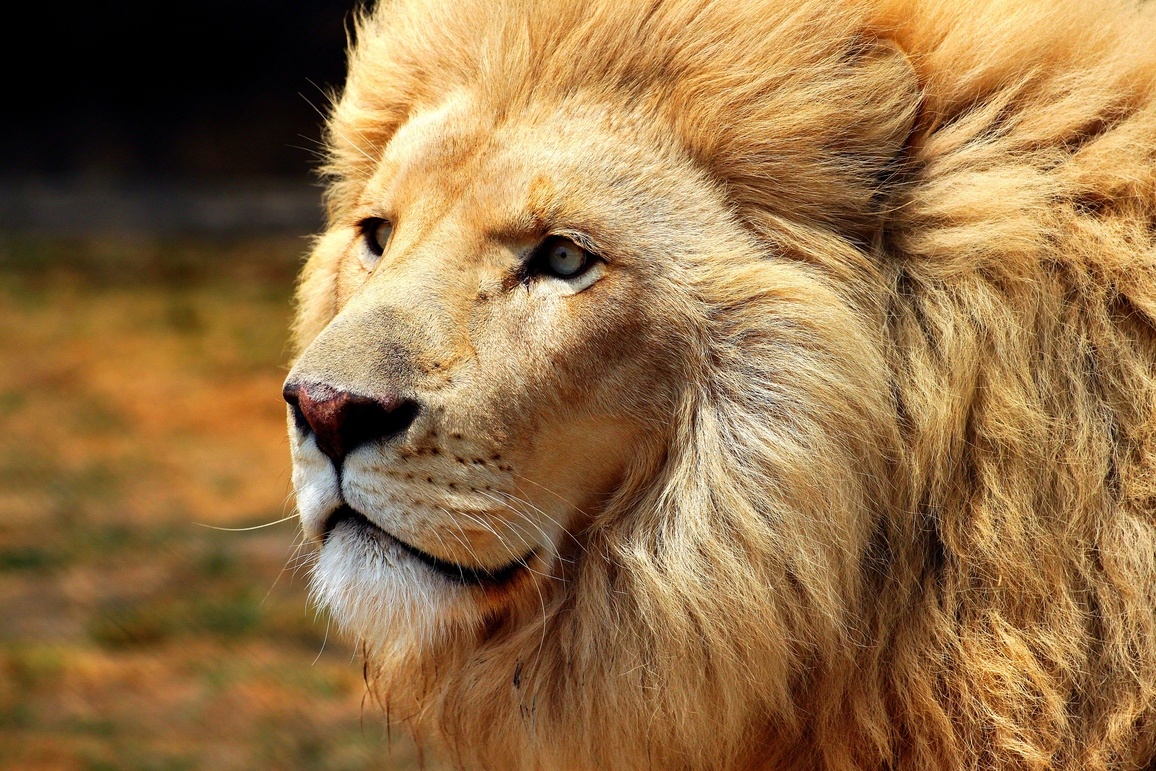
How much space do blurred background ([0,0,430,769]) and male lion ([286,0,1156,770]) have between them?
1.47 feet

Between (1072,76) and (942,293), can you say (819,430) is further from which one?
(1072,76)

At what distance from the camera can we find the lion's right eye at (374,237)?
228cm

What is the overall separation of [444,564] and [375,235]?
66cm

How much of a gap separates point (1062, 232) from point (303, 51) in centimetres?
711

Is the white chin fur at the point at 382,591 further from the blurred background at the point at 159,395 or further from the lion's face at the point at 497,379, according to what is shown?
the blurred background at the point at 159,395

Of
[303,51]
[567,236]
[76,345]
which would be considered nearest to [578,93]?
[567,236]

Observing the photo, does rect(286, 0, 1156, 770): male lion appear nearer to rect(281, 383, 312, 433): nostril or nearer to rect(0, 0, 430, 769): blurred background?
rect(281, 383, 312, 433): nostril

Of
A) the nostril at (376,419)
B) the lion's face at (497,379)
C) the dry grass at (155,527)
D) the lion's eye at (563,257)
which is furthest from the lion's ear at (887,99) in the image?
the dry grass at (155,527)

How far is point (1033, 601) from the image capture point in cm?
192

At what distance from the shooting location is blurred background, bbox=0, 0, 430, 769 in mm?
3822

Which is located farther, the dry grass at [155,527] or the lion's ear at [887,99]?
the dry grass at [155,527]

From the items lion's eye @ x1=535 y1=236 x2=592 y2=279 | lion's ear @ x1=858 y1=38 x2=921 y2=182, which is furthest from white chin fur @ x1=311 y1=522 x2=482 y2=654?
lion's ear @ x1=858 y1=38 x2=921 y2=182

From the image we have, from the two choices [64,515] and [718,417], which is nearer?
[718,417]

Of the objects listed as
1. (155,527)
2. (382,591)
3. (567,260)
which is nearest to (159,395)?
(155,527)
